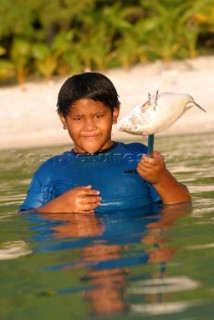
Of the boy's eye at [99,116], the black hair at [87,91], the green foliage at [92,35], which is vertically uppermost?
the black hair at [87,91]

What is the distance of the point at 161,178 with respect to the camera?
18.9 ft

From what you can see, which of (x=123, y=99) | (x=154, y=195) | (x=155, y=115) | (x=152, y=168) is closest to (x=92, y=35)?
(x=123, y=99)

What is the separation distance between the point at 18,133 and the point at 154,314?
1316cm

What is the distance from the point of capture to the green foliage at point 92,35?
72.8ft

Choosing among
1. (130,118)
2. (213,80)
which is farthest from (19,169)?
(213,80)

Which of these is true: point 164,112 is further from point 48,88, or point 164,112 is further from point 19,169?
point 48,88

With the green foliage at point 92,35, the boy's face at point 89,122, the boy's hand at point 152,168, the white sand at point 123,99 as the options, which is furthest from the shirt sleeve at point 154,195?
the green foliage at point 92,35

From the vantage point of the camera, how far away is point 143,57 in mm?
23062

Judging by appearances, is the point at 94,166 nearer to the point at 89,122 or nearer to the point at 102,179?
the point at 102,179

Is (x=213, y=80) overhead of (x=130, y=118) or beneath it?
beneath

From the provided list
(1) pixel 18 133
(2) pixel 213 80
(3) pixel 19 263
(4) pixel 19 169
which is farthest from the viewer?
(2) pixel 213 80

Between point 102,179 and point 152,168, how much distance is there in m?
0.55

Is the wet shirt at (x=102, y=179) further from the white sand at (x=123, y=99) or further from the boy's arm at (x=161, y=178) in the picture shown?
the white sand at (x=123, y=99)

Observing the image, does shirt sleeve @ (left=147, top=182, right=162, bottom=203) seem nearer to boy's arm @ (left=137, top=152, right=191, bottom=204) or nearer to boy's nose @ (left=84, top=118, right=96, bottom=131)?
boy's arm @ (left=137, top=152, right=191, bottom=204)
